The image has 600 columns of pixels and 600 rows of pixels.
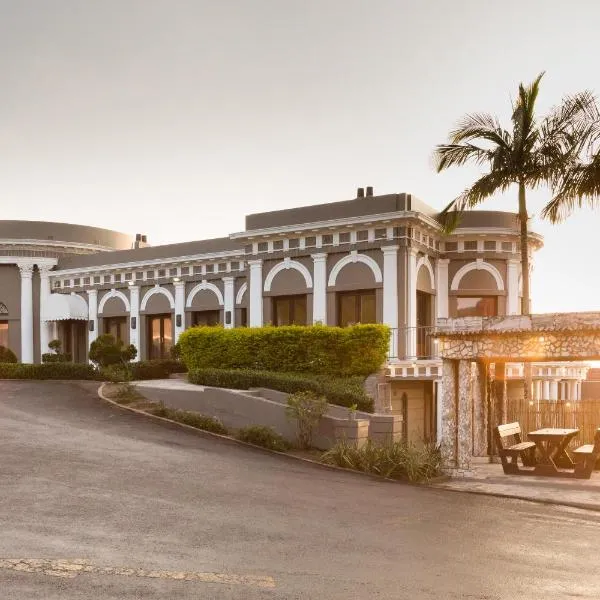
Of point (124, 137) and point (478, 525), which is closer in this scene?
point (478, 525)

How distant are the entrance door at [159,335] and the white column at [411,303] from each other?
11.4 meters

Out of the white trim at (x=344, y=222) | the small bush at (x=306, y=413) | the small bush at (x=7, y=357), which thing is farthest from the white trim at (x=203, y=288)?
the small bush at (x=306, y=413)

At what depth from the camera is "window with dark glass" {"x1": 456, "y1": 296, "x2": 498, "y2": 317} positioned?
2566cm

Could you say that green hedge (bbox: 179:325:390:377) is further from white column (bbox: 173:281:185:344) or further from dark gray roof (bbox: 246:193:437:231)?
white column (bbox: 173:281:185:344)

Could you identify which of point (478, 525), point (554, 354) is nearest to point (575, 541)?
point (478, 525)

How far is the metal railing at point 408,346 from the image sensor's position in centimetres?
2272

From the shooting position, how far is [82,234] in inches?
1356

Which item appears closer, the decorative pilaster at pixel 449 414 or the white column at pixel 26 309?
the decorative pilaster at pixel 449 414

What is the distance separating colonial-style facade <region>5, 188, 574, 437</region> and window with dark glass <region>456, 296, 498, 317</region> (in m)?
0.04

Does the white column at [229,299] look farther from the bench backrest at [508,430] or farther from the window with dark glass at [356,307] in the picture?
the bench backrest at [508,430]

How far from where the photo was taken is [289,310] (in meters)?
25.7

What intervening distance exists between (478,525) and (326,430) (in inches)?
261

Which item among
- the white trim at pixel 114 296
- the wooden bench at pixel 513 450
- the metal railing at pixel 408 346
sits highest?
the white trim at pixel 114 296

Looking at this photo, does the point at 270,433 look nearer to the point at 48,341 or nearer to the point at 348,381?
the point at 348,381
